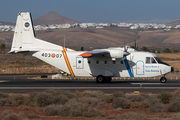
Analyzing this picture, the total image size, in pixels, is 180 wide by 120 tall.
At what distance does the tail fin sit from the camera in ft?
106

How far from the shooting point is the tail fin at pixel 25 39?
32.3 m

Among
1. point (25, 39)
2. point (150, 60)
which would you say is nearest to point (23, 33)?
point (25, 39)

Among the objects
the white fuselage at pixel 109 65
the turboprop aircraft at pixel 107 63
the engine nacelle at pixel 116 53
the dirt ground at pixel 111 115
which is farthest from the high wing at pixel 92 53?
the dirt ground at pixel 111 115

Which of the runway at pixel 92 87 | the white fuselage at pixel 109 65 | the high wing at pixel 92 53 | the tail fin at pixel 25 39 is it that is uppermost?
the tail fin at pixel 25 39

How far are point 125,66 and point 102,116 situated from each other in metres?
17.2

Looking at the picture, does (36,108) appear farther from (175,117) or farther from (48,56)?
(48,56)

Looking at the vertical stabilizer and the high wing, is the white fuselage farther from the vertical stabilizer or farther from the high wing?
the vertical stabilizer

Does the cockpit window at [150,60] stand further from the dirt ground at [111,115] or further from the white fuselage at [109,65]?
the dirt ground at [111,115]

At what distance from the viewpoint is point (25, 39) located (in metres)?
32.4

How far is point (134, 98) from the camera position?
17.7 meters

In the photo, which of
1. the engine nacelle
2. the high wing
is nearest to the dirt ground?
the high wing

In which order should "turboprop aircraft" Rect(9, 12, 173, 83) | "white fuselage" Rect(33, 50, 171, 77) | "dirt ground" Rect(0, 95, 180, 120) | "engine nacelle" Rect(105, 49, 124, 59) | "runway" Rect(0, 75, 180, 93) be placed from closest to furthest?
1. "dirt ground" Rect(0, 95, 180, 120)
2. "runway" Rect(0, 75, 180, 93)
3. "engine nacelle" Rect(105, 49, 124, 59)
4. "turboprop aircraft" Rect(9, 12, 173, 83)
5. "white fuselage" Rect(33, 50, 171, 77)

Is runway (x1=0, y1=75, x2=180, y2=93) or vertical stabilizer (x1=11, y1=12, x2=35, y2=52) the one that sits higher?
vertical stabilizer (x1=11, y1=12, x2=35, y2=52)

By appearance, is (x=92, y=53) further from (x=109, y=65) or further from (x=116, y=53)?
(x=109, y=65)
